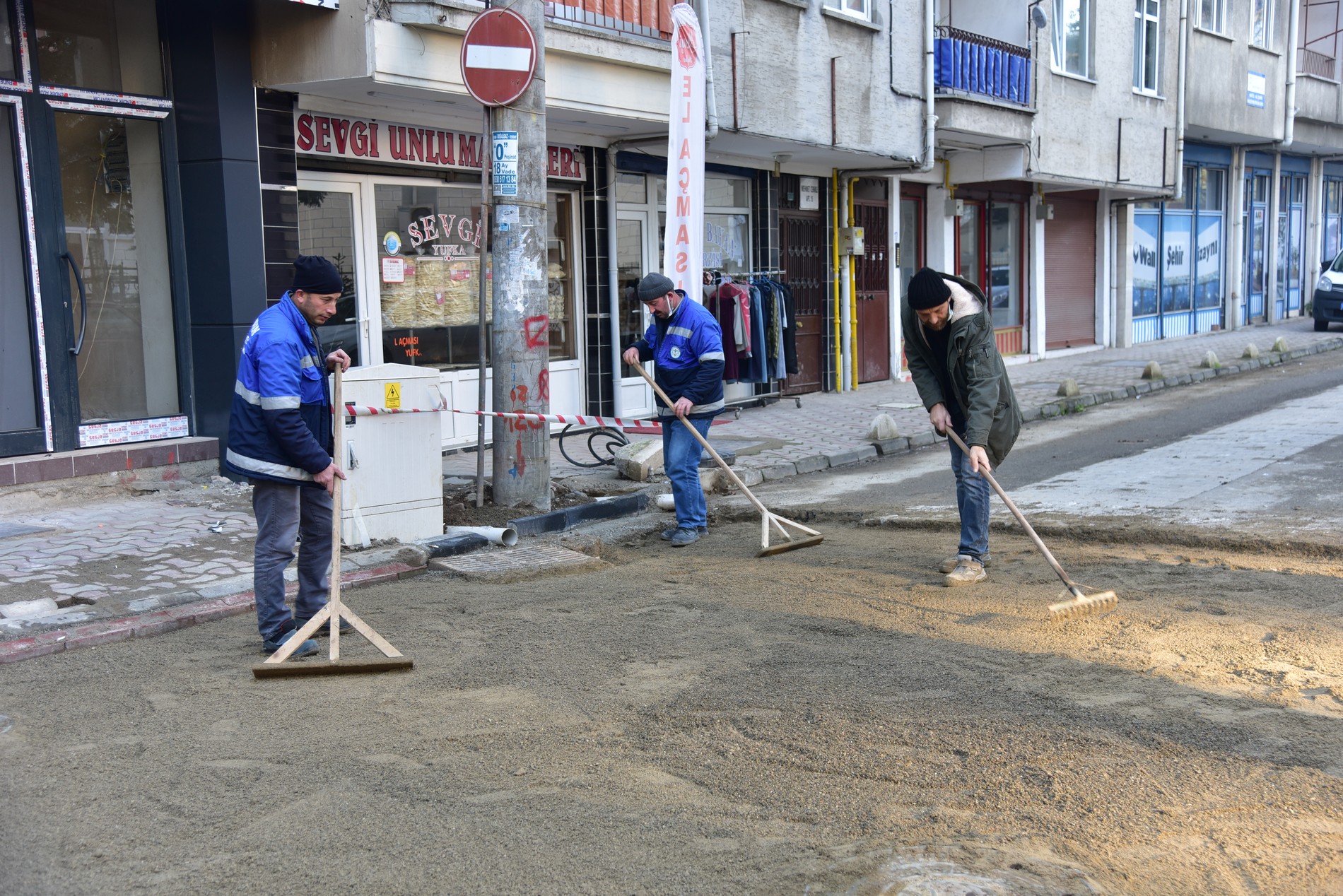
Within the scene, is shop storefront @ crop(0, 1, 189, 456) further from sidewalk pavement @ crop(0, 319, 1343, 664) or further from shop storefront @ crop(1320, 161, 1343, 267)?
shop storefront @ crop(1320, 161, 1343, 267)

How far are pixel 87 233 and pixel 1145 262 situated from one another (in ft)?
69.7

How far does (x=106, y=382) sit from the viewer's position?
30.9 ft

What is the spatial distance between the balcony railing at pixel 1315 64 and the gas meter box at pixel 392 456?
2729 cm

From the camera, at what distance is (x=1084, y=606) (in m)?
5.69

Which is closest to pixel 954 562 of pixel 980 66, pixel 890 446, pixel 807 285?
pixel 890 446

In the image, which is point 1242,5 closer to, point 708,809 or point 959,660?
point 959,660

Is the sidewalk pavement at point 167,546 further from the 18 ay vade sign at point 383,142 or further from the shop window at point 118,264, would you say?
the 18 ay vade sign at point 383,142

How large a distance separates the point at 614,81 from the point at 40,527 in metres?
6.66

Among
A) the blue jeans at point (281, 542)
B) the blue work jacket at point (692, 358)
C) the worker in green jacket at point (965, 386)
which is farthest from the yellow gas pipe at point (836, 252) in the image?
the blue jeans at point (281, 542)

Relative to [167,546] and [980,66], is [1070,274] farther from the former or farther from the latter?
[167,546]

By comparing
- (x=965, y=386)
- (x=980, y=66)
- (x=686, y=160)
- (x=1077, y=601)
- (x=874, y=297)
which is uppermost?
(x=980, y=66)

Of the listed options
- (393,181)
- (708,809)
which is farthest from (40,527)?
(708,809)

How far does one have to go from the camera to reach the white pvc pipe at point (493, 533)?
7.86 m

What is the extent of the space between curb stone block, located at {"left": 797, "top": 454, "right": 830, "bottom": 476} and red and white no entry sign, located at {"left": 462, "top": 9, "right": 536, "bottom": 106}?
4568 mm
